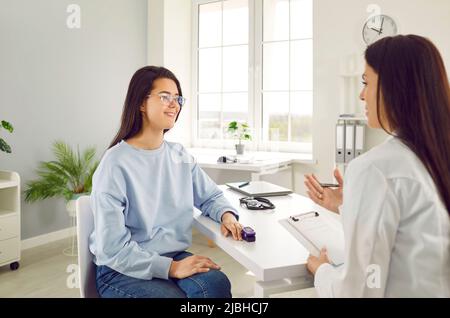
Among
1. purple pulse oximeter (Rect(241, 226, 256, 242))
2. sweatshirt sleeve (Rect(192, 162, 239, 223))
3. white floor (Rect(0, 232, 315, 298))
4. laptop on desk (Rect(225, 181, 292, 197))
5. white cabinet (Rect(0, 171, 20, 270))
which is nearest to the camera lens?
purple pulse oximeter (Rect(241, 226, 256, 242))

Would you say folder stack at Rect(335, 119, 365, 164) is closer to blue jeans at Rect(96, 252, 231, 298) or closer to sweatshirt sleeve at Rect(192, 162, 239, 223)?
sweatshirt sleeve at Rect(192, 162, 239, 223)

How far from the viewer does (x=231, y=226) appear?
136 cm

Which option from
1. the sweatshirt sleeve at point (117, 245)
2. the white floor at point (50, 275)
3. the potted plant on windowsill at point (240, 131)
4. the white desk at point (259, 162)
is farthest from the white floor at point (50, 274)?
the sweatshirt sleeve at point (117, 245)

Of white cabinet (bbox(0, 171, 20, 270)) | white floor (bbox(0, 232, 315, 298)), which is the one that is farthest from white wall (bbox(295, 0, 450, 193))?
white cabinet (bbox(0, 171, 20, 270))

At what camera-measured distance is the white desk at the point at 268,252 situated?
41.8 inches

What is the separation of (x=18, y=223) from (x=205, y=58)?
2679 millimetres

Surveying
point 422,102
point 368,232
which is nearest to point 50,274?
point 368,232

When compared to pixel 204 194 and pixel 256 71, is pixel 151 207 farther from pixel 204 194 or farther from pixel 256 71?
pixel 256 71

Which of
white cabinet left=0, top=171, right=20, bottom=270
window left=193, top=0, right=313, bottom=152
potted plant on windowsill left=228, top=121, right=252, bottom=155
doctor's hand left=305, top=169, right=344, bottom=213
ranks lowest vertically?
white cabinet left=0, top=171, right=20, bottom=270

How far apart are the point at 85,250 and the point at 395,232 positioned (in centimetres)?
105

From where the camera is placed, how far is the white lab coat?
818 millimetres

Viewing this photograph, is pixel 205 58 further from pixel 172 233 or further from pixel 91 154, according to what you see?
pixel 172 233

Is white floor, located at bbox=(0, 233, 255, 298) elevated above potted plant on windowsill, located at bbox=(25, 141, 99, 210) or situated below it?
below

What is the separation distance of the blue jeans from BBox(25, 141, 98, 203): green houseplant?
2161 millimetres
